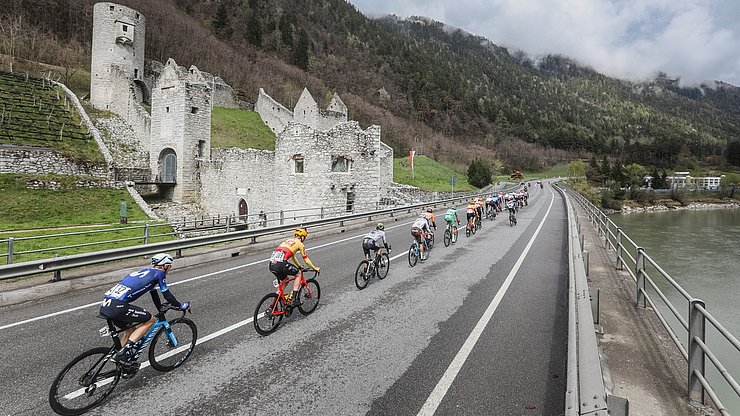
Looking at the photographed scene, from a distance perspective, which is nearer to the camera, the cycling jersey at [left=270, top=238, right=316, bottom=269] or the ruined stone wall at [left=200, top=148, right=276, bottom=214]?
the cycling jersey at [left=270, top=238, right=316, bottom=269]

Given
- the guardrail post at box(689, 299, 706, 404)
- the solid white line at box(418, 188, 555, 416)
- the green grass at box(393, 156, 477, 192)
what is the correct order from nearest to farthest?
the guardrail post at box(689, 299, 706, 404)
the solid white line at box(418, 188, 555, 416)
the green grass at box(393, 156, 477, 192)

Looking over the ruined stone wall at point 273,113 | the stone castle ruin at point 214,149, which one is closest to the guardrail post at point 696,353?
the stone castle ruin at point 214,149

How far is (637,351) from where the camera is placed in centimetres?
520

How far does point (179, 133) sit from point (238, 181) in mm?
8783

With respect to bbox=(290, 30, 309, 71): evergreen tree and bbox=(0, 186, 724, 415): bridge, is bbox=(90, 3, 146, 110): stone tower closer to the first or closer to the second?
bbox=(0, 186, 724, 415): bridge

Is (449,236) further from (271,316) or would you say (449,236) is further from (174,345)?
(174,345)

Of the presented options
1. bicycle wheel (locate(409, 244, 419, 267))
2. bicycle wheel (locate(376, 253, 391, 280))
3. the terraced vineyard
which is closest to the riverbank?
bicycle wheel (locate(409, 244, 419, 267))

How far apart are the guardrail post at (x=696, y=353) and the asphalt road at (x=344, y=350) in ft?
4.30

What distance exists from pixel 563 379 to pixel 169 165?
123ft

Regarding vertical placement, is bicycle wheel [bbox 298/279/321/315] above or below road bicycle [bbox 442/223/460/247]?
below

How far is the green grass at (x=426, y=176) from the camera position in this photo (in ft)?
172

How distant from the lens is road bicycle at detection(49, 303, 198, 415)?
4.17 meters

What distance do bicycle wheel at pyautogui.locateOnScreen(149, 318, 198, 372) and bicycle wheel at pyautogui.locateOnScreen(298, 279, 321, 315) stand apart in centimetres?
207

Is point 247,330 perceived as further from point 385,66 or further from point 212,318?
point 385,66
